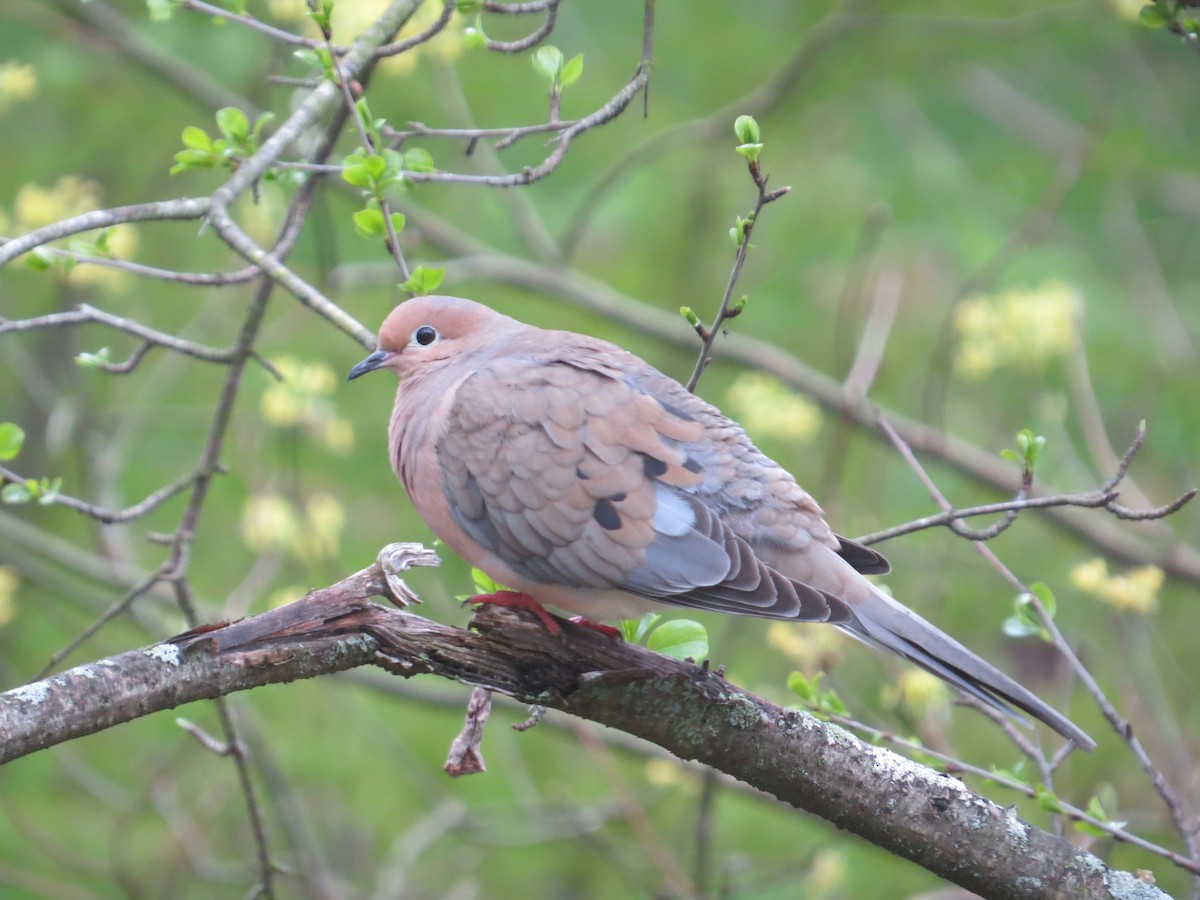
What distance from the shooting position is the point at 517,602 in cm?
326

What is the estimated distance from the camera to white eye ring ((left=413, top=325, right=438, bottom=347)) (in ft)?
13.5

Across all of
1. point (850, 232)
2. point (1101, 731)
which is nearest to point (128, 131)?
point (850, 232)

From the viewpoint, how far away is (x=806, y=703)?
3.33 m

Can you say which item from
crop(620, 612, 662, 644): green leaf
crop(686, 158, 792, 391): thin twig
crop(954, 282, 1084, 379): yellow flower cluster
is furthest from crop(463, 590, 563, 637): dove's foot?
crop(954, 282, 1084, 379): yellow flower cluster

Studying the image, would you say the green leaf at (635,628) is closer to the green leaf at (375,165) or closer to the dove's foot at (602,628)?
the dove's foot at (602,628)

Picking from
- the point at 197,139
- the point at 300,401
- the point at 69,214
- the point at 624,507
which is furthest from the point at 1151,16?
the point at 69,214

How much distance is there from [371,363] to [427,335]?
0.68 ft

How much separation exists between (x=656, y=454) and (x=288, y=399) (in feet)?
6.10

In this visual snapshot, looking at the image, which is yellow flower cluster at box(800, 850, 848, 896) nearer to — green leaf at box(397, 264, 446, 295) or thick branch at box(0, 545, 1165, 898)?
thick branch at box(0, 545, 1165, 898)

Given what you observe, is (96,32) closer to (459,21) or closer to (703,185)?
(459,21)

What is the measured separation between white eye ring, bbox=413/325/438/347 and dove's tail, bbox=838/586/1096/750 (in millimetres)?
1713

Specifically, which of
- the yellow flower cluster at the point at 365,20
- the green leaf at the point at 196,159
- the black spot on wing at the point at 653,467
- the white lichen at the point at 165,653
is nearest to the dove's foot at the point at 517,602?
the black spot on wing at the point at 653,467

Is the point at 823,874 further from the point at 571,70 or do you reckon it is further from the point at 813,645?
the point at 571,70

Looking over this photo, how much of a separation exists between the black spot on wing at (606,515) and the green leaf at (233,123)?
1.32 meters
